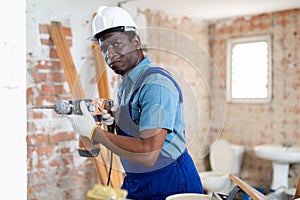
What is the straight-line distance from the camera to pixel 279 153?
3.54m

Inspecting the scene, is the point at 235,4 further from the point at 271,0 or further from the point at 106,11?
the point at 106,11

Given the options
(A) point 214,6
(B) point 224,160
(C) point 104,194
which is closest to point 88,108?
(C) point 104,194

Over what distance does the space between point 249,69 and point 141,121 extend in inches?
119

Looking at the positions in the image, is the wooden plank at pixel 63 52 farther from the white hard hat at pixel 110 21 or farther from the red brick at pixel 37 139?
the white hard hat at pixel 110 21

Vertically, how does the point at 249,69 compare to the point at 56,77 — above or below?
above

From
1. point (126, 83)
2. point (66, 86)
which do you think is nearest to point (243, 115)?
point (66, 86)

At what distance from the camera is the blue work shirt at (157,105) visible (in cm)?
137

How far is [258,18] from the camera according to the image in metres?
4.03

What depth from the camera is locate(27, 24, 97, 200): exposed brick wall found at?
284cm

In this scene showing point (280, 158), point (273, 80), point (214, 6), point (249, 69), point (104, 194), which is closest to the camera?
point (104, 194)

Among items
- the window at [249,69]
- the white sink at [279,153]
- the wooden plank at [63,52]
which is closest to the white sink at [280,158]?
the white sink at [279,153]

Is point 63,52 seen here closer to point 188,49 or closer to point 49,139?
point 49,139

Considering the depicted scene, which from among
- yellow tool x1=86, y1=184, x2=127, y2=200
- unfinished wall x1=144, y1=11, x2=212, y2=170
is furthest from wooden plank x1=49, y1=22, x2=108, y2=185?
yellow tool x1=86, y1=184, x2=127, y2=200
